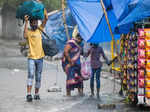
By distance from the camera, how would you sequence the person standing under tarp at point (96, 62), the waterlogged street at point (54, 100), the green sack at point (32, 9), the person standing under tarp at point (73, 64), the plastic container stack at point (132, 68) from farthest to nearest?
the person standing under tarp at point (73, 64) → the person standing under tarp at point (96, 62) → the green sack at point (32, 9) → the waterlogged street at point (54, 100) → the plastic container stack at point (132, 68)

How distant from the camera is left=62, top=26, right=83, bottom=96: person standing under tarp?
907 cm

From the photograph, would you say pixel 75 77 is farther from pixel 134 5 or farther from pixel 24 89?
pixel 134 5

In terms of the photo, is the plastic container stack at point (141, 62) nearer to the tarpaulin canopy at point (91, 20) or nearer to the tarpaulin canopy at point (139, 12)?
the tarpaulin canopy at point (139, 12)

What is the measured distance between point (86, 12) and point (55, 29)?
8.88 ft

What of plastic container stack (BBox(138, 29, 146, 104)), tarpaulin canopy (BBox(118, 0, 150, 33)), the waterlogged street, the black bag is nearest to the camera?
tarpaulin canopy (BBox(118, 0, 150, 33))

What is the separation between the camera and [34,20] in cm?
812

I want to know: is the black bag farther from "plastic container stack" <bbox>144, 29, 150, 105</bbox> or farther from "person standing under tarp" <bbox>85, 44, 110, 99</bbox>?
"plastic container stack" <bbox>144, 29, 150, 105</bbox>

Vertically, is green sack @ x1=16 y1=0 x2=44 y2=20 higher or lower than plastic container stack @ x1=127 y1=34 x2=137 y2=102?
higher

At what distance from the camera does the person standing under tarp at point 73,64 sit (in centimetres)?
907

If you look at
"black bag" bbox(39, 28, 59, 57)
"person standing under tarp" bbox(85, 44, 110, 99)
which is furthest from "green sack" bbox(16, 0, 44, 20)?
"person standing under tarp" bbox(85, 44, 110, 99)

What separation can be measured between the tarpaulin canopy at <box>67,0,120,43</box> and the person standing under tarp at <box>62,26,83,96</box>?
0.28 meters

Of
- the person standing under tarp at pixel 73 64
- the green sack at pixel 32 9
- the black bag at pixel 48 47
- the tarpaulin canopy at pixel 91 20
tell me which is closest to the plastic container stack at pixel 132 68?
the tarpaulin canopy at pixel 91 20

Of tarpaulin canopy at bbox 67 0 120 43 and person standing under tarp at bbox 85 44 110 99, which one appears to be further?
tarpaulin canopy at bbox 67 0 120 43

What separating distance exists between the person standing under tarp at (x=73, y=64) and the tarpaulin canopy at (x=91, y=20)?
0.93 ft
